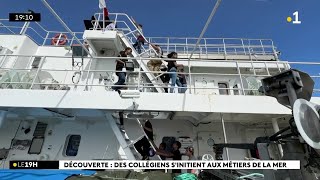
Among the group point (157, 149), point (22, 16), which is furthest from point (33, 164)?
point (22, 16)

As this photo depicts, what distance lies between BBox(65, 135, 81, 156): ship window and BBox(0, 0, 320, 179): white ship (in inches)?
1.1

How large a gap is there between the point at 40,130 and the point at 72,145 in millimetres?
1071

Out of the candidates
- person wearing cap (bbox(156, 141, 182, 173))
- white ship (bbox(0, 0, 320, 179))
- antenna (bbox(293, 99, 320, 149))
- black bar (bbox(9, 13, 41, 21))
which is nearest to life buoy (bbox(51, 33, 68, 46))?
white ship (bbox(0, 0, 320, 179))

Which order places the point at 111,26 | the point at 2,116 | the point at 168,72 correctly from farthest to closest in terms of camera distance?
the point at 111,26 → the point at 2,116 → the point at 168,72

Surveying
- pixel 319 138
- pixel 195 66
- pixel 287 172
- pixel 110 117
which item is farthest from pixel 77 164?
pixel 195 66

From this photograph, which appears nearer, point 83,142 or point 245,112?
point 245,112

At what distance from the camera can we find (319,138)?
2.29m

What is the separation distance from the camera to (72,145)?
6523 mm

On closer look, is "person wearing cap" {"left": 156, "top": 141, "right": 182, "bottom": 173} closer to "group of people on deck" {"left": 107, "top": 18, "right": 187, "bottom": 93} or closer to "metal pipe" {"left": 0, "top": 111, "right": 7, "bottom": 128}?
"group of people on deck" {"left": 107, "top": 18, "right": 187, "bottom": 93}

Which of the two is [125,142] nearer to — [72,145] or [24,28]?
[72,145]

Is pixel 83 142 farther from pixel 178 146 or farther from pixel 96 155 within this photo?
pixel 178 146

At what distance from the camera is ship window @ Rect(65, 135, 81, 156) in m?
6.40

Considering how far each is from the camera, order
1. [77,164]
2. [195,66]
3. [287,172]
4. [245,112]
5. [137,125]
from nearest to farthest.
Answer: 1. [287,172]
2. [77,164]
3. [245,112]
4. [137,125]
5. [195,66]

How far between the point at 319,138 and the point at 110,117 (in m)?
4.57
